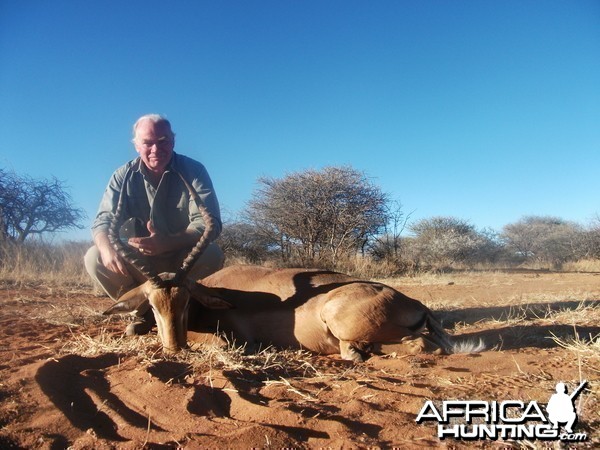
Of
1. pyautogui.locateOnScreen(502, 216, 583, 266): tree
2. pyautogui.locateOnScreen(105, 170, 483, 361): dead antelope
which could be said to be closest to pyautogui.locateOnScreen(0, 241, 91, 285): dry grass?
pyautogui.locateOnScreen(105, 170, 483, 361): dead antelope

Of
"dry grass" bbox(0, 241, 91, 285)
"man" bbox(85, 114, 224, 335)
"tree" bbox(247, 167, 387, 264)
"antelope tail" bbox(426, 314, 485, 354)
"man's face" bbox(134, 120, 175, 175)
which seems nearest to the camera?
"antelope tail" bbox(426, 314, 485, 354)

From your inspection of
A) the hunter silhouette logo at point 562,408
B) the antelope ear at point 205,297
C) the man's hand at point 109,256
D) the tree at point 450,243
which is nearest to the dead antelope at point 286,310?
the antelope ear at point 205,297

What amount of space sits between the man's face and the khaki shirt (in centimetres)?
8

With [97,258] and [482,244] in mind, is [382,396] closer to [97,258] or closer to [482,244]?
[97,258]

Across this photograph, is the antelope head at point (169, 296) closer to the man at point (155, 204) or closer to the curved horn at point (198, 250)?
the curved horn at point (198, 250)

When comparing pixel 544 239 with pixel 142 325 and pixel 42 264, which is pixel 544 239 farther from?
pixel 142 325

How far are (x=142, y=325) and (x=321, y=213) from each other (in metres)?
12.5

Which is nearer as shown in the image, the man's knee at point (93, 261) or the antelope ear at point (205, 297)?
the antelope ear at point (205, 297)

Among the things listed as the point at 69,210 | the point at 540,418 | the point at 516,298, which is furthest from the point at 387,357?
the point at 69,210

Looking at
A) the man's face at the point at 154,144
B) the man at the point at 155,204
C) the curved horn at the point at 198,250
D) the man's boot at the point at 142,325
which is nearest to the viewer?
the curved horn at the point at 198,250

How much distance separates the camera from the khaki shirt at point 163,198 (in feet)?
15.6

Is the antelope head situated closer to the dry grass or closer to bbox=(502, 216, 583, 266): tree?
the dry grass

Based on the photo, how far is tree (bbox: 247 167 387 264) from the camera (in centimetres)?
1609

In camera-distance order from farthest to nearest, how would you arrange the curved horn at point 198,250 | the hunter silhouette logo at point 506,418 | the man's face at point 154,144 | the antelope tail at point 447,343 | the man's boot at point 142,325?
the man's face at point 154,144 < the man's boot at point 142,325 < the curved horn at point 198,250 < the antelope tail at point 447,343 < the hunter silhouette logo at point 506,418
